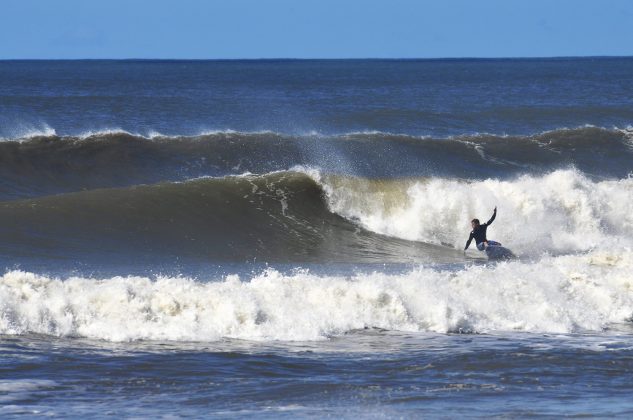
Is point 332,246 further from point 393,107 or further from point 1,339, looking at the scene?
point 393,107

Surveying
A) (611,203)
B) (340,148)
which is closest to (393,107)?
(340,148)

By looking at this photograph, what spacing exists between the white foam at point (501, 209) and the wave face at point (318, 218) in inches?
1.0

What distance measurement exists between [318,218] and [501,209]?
3966mm

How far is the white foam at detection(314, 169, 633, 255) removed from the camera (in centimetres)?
2177

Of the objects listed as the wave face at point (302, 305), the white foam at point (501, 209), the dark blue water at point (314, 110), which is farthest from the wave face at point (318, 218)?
the dark blue water at point (314, 110)

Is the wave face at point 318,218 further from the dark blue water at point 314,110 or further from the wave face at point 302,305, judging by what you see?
the dark blue water at point 314,110

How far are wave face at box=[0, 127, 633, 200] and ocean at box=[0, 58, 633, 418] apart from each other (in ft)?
0.31

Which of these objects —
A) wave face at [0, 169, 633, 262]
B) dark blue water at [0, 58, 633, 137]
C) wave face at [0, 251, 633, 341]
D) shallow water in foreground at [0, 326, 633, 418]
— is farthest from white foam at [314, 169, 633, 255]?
dark blue water at [0, 58, 633, 137]

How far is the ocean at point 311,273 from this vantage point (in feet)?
32.3

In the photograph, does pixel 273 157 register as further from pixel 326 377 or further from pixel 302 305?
pixel 326 377

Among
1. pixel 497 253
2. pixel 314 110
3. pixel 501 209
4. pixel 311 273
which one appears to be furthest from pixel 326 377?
pixel 314 110

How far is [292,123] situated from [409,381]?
28861mm

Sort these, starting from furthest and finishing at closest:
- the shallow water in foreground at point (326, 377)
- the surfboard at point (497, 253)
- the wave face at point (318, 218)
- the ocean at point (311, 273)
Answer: the surfboard at point (497, 253) < the wave face at point (318, 218) < the ocean at point (311, 273) < the shallow water in foreground at point (326, 377)

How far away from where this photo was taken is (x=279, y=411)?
29.7ft
